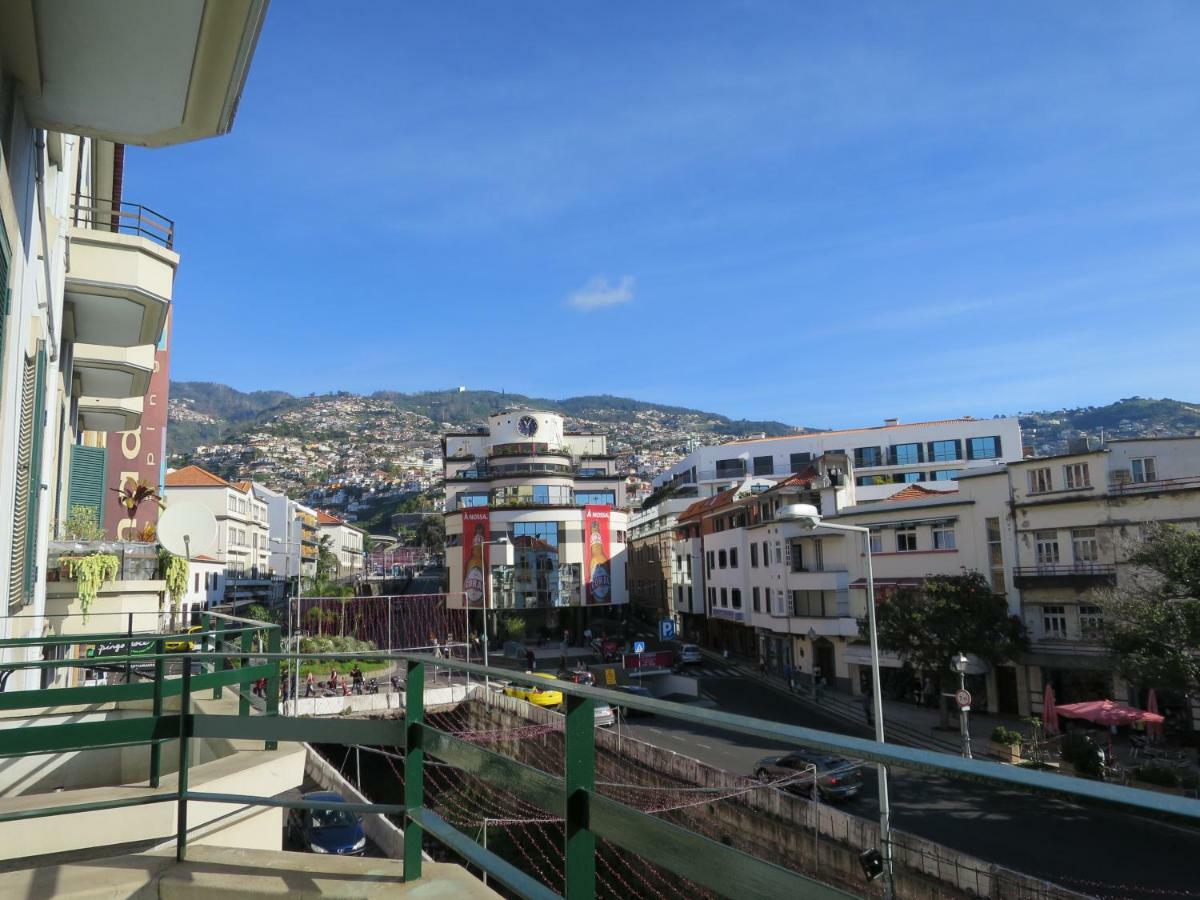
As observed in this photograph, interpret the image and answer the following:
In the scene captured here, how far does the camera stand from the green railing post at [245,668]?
591 cm

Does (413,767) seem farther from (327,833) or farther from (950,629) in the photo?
(950,629)

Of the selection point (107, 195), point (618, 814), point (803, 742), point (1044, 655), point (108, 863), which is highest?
point (107, 195)

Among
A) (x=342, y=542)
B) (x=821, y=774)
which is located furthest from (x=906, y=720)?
(x=342, y=542)

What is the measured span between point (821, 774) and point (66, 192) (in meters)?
18.1

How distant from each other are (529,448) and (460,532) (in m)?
9.26

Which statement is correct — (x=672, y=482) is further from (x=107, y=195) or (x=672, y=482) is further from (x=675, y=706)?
(x=675, y=706)

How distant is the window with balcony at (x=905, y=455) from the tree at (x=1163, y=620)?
4310 centimetres

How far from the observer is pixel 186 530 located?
48.0 feet

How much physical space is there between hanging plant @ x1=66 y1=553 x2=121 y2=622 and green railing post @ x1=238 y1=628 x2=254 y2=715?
311 inches

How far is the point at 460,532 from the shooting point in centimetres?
6169

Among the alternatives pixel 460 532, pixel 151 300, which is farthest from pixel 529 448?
pixel 151 300

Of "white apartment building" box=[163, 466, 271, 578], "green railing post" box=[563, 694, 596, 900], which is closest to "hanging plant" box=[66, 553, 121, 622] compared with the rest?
"green railing post" box=[563, 694, 596, 900]

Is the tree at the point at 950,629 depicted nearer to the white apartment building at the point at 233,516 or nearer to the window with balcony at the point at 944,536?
the window with balcony at the point at 944,536

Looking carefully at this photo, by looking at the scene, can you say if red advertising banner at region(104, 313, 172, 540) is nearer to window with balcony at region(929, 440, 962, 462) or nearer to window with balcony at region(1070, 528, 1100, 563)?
→ window with balcony at region(1070, 528, 1100, 563)
